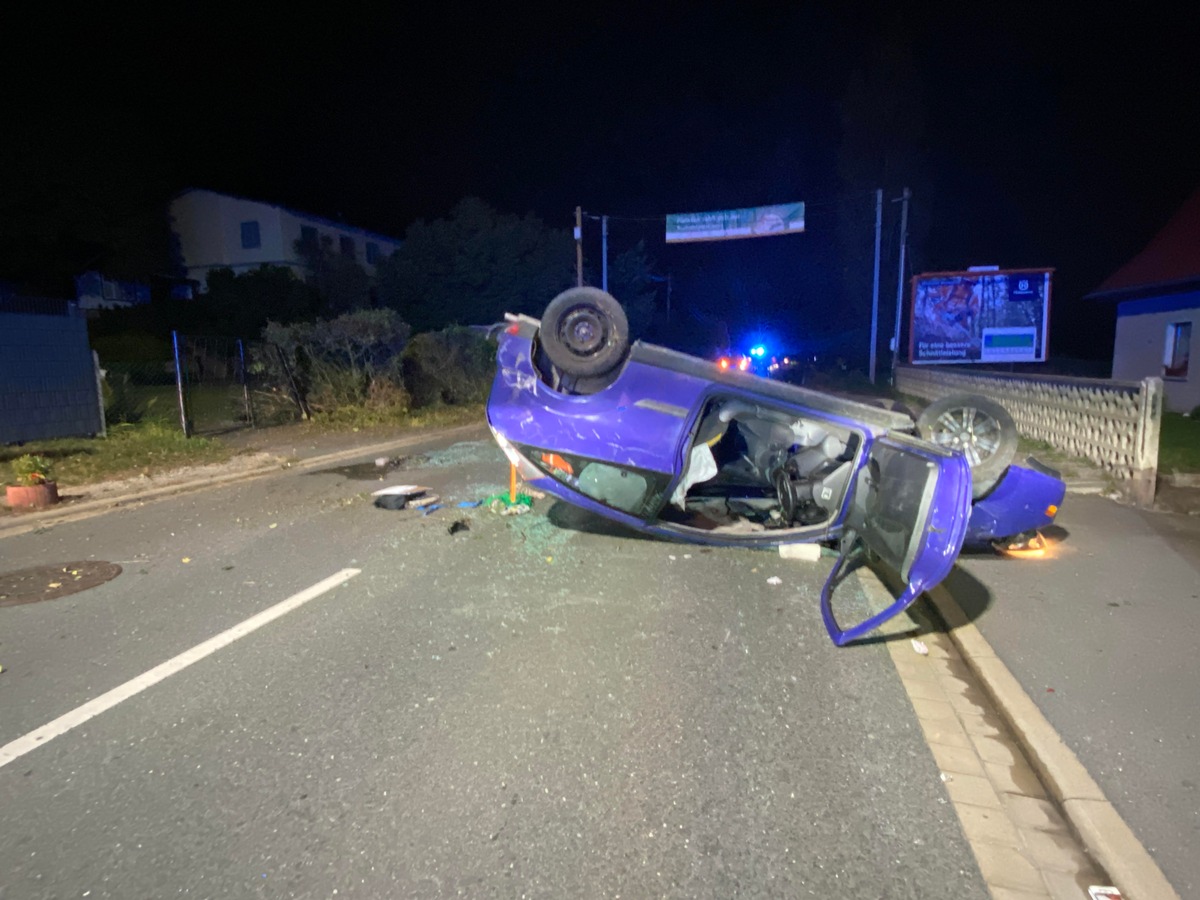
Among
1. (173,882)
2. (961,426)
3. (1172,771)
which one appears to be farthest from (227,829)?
(961,426)

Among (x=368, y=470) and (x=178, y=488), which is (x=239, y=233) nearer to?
(x=368, y=470)

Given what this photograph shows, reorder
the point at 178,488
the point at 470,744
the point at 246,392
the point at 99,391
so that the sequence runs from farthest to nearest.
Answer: the point at 246,392, the point at 99,391, the point at 178,488, the point at 470,744

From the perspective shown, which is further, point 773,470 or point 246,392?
point 246,392

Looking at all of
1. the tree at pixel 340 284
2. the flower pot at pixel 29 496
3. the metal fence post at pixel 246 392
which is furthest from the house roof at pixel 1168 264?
the tree at pixel 340 284

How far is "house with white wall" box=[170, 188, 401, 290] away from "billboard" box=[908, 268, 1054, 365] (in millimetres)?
26885

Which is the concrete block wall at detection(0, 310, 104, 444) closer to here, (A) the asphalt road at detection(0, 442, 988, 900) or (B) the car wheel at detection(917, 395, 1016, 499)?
(A) the asphalt road at detection(0, 442, 988, 900)

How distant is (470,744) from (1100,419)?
934 cm

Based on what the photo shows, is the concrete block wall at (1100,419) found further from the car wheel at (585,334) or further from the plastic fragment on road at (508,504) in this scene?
the plastic fragment on road at (508,504)

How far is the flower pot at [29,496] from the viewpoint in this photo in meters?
8.12

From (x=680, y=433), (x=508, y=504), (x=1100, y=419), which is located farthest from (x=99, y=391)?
(x=1100, y=419)

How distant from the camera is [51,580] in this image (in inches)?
231

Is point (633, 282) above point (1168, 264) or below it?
above

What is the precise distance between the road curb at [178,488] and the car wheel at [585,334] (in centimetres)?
584

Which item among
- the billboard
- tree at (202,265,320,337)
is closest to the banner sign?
the billboard
